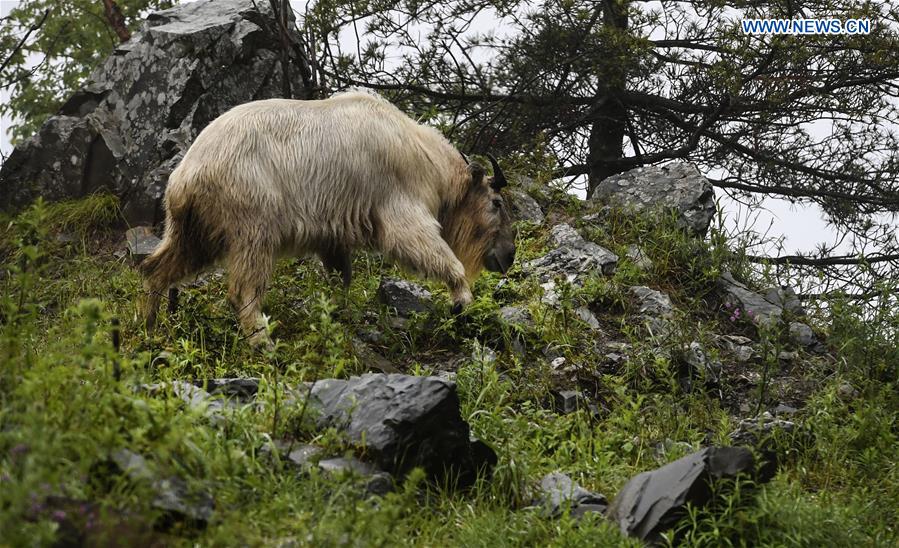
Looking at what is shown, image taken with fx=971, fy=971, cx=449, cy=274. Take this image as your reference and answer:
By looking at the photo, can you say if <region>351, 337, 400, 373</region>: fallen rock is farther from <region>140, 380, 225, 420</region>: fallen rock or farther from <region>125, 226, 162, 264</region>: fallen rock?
<region>125, 226, 162, 264</region>: fallen rock

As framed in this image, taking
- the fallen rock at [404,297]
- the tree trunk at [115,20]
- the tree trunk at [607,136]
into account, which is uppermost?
the tree trunk at [115,20]

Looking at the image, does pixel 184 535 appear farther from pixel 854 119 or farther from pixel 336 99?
pixel 854 119

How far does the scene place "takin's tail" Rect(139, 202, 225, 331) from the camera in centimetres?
630

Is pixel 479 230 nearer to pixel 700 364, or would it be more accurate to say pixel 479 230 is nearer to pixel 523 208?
pixel 523 208

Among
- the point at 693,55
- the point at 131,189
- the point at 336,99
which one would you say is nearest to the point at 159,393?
the point at 336,99

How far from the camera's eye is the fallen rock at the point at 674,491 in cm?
404

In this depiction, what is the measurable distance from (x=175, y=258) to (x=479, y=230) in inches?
93.3

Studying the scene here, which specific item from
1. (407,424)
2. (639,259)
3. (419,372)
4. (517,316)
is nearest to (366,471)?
(407,424)

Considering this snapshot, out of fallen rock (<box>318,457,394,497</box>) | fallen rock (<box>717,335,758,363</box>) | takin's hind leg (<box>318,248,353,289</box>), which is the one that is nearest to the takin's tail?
takin's hind leg (<box>318,248,353,289</box>)

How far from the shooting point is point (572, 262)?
8070 millimetres

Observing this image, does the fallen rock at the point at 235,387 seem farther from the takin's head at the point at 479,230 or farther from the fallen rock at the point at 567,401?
the takin's head at the point at 479,230

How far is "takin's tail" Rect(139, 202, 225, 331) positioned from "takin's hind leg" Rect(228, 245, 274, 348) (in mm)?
219

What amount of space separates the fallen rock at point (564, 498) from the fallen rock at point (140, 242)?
4646 millimetres

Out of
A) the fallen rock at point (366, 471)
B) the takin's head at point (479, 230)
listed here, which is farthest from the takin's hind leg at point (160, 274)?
the fallen rock at point (366, 471)
